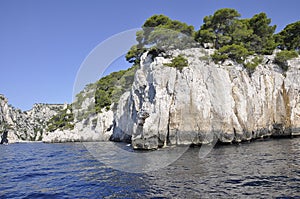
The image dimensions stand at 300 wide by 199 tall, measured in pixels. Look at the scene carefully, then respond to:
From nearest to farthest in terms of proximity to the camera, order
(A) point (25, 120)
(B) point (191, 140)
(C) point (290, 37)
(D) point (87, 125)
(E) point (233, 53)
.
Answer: (B) point (191, 140) → (E) point (233, 53) → (C) point (290, 37) → (D) point (87, 125) → (A) point (25, 120)

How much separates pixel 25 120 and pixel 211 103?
149184 millimetres

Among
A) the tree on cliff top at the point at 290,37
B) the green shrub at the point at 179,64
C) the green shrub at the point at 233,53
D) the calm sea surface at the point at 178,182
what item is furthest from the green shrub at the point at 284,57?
the calm sea surface at the point at 178,182

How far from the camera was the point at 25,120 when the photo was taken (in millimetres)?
147250

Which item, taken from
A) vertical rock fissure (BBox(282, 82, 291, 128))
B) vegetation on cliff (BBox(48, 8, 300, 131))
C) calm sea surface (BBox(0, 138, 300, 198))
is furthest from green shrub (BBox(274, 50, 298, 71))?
calm sea surface (BBox(0, 138, 300, 198))

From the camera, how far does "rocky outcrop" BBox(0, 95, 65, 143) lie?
12012 cm

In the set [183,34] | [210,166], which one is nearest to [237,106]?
[210,166]

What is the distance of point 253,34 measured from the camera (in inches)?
1677

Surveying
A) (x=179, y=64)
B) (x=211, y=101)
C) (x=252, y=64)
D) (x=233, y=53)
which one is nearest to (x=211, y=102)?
(x=211, y=101)

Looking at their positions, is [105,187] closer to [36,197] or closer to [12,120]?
[36,197]

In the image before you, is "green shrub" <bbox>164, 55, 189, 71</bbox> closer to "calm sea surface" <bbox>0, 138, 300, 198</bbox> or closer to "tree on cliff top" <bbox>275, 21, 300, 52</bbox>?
"calm sea surface" <bbox>0, 138, 300, 198</bbox>

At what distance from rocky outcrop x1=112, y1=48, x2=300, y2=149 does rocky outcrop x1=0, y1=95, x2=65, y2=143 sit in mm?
98195

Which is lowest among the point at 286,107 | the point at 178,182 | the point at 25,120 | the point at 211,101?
the point at 178,182

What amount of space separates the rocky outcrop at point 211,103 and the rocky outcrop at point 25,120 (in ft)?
322

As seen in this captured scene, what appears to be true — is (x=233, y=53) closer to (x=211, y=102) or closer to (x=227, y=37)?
(x=227, y=37)
